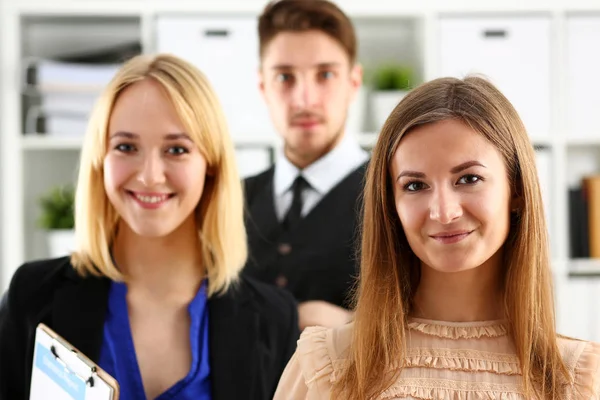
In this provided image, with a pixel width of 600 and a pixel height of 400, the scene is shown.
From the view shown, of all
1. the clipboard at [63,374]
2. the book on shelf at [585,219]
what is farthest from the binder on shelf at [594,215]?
the clipboard at [63,374]

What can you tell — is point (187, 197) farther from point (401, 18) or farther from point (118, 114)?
point (401, 18)

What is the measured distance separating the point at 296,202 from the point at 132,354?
0.65 meters

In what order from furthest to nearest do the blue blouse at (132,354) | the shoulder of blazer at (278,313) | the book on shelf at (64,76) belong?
the book on shelf at (64,76) → the shoulder of blazer at (278,313) → the blue blouse at (132,354)

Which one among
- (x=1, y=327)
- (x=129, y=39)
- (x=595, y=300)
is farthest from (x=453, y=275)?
(x=129, y=39)

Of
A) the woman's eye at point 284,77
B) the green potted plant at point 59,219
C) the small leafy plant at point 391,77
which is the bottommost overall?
the green potted plant at point 59,219

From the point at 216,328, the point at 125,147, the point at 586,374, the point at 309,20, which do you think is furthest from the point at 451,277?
the point at 309,20

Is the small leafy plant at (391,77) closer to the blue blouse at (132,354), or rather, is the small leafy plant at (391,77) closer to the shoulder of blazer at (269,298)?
the shoulder of blazer at (269,298)

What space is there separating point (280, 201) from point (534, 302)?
94 cm

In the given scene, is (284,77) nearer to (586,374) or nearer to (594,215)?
(586,374)

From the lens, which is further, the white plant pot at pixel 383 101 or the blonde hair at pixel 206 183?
the white plant pot at pixel 383 101

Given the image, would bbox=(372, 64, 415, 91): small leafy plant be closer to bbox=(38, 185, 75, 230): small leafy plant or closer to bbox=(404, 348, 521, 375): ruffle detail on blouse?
bbox=(38, 185, 75, 230): small leafy plant

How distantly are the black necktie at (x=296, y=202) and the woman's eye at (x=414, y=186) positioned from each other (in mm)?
834

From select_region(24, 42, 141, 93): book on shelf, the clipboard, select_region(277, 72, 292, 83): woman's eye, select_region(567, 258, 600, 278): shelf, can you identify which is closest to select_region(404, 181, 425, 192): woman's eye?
the clipboard

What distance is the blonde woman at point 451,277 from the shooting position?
Answer: 120cm
